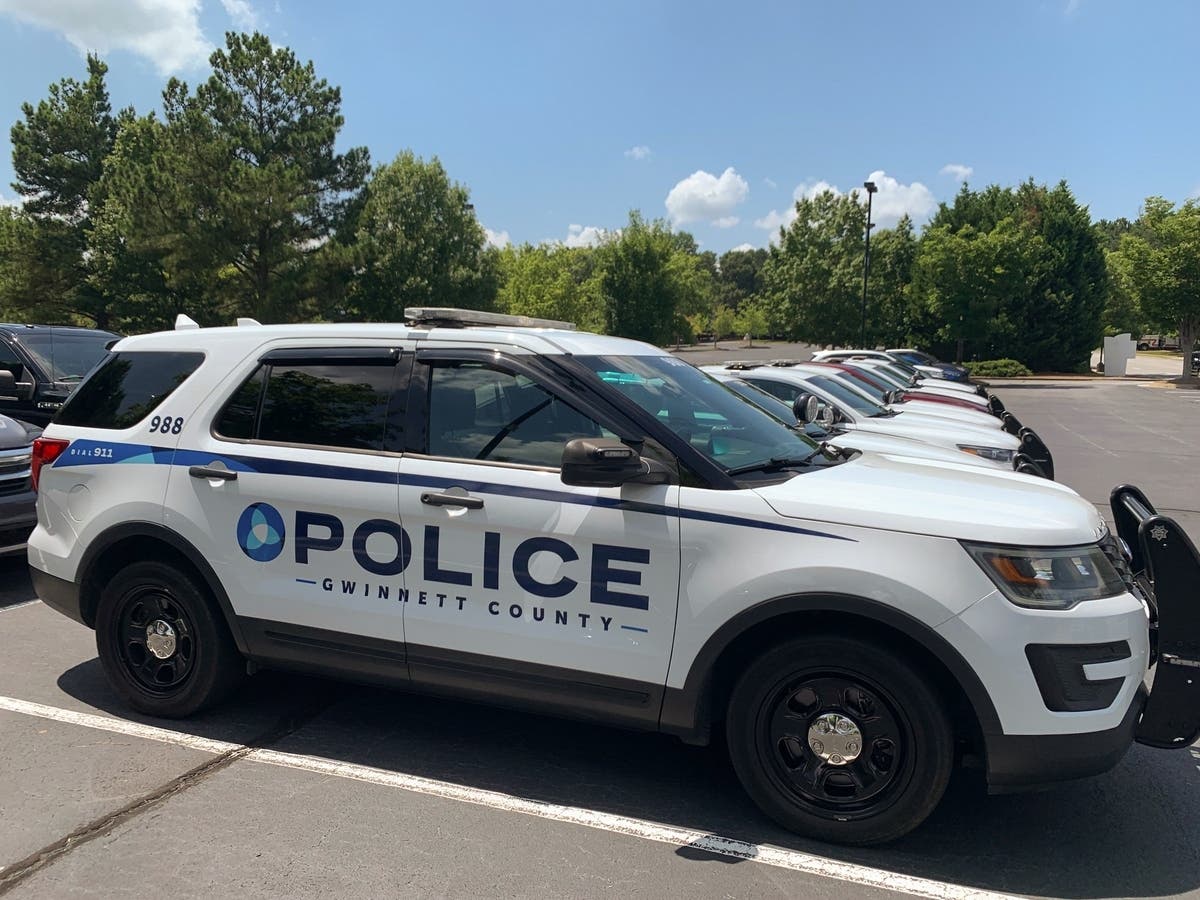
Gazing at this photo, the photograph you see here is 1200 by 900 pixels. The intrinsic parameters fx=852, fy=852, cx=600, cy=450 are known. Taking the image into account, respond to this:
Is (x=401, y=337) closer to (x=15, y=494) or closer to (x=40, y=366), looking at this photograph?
(x=15, y=494)

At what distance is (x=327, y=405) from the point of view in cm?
381

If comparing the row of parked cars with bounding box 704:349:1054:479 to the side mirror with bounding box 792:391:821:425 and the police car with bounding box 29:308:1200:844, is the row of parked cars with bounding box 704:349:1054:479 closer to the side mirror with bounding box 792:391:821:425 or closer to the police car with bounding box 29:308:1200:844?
the side mirror with bounding box 792:391:821:425

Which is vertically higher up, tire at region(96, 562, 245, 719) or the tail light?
the tail light

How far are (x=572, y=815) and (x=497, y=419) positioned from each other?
5.22 feet

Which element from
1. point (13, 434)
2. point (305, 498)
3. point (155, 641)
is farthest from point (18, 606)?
point (305, 498)

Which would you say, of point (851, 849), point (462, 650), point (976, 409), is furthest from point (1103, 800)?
point (976, 409)

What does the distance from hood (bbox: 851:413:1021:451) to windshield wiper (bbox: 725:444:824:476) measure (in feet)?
14.5

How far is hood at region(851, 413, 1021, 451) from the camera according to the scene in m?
8.54

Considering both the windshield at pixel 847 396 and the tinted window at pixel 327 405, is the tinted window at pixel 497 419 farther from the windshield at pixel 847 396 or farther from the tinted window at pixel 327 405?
the windshield at pixel 847 396

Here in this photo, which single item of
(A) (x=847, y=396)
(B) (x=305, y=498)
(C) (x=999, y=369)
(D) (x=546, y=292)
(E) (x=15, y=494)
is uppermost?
(D) (x=546, y=292)

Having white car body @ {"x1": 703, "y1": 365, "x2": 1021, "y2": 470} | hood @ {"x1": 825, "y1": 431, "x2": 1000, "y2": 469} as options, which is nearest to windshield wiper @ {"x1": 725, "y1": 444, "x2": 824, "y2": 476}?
hood @ {"x1": 825, "y1": 431, "x2": 1000, "y2": 469}

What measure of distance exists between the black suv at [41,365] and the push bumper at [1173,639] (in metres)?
9.63

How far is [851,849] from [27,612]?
5.64 m

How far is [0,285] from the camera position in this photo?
3691 cm
